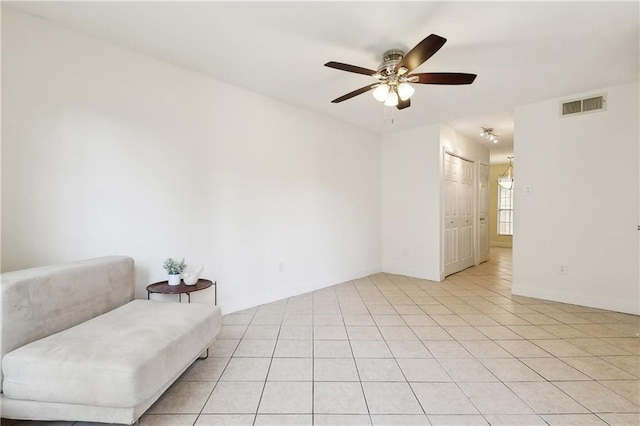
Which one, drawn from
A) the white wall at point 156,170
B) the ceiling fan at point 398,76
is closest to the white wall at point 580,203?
the ceiling fan at point 398,76

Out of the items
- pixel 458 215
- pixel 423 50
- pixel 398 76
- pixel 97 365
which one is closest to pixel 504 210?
pixel 458 215

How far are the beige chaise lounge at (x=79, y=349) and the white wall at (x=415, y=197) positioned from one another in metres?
3.77

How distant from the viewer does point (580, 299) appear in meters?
3.38

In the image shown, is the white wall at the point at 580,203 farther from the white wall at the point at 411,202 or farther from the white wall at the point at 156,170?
the white wall at the point at 156,170

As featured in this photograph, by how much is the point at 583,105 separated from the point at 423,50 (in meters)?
2.91

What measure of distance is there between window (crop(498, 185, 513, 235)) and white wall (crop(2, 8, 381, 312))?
6.66m

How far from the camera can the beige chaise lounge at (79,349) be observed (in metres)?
1.32

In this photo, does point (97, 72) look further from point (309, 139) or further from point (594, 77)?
point (594, 77)

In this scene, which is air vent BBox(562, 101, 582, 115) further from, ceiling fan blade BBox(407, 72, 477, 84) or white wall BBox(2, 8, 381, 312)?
white wall BBox(2, 8, 381, 312)

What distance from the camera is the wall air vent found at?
3.23m

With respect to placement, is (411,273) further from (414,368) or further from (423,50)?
(423,50)

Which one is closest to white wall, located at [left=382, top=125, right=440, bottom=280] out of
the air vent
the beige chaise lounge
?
the air vent

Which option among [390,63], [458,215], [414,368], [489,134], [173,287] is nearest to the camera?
[414,368]

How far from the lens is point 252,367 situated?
2062 mm
